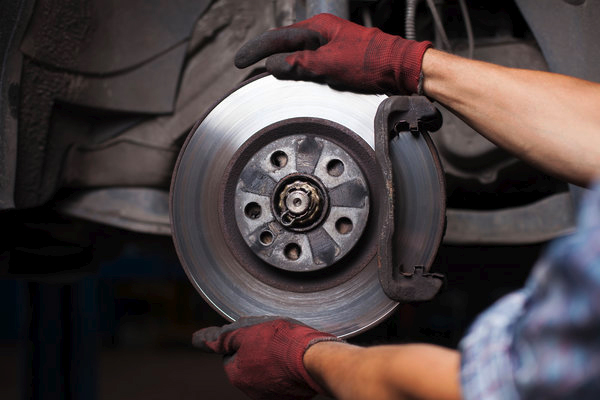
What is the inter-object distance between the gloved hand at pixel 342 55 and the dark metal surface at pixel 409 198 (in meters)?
0.04

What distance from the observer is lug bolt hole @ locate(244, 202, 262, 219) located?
865 mm

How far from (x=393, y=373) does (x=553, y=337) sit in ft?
0.53

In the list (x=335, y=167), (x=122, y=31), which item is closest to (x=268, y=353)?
(x=335, y=167)

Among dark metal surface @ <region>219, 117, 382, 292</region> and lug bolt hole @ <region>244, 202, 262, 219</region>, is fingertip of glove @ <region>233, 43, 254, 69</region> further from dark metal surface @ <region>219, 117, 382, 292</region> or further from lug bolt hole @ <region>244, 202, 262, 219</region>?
lug bolt hole @ <region>244, 202, 262, 219</region>

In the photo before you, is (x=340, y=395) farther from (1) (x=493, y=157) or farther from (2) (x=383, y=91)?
(1) (x=493, y=157)

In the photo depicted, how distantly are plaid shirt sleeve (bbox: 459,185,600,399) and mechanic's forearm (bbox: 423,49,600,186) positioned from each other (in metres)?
0.40

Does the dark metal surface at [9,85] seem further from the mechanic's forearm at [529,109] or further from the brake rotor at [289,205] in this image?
the mechanic's forearm at [529,109]

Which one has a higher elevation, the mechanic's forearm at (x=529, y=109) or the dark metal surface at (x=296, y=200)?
the mechanic's forearm at (x=529, y=109)

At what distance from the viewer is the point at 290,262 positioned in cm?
85

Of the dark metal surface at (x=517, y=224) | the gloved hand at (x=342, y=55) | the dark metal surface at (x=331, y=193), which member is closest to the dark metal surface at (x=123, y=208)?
the dark metal surface at (x=331, y=193)

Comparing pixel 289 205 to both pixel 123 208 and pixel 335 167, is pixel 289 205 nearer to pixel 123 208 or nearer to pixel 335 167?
pixel 335 167

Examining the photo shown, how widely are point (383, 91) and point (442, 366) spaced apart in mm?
479

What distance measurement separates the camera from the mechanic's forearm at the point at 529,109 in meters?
0.73

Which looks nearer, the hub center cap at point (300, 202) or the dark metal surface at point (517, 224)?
the hub center cap at point (300, 202)
